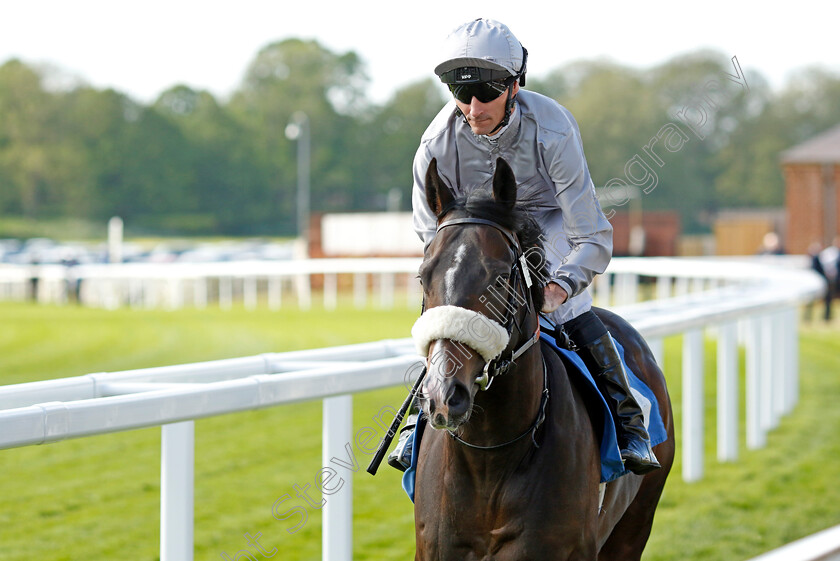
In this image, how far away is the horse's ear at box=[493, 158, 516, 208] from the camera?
7.63 ft

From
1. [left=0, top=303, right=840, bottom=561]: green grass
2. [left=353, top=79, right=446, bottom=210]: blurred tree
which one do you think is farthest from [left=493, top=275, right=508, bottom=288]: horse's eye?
[left=353, top=79, right=446, bottom=210]: blurred tree

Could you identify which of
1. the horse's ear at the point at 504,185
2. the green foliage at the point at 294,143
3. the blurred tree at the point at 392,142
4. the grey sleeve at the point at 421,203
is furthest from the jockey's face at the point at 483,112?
the blurred tree at the point at 392,142

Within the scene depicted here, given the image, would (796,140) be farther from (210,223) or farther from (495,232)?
(495,232)

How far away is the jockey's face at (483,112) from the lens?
255cm

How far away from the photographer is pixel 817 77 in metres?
76.4

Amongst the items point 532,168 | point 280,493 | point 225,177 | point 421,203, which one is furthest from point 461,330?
point 225,177

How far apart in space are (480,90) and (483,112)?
61 millimetres

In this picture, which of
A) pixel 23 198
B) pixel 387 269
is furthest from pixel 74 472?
pixel 23 198

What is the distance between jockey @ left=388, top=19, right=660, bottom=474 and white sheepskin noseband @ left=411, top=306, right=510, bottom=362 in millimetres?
385

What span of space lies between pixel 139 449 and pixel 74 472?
69 centimetres

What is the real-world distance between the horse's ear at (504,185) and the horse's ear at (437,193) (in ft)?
0.37

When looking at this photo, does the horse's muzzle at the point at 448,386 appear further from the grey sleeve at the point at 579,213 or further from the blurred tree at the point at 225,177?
the blurred tree at the point at 225,177

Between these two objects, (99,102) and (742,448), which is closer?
(742,448)

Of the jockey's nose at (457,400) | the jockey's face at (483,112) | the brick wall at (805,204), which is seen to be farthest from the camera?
the brick wall at (805,204)
